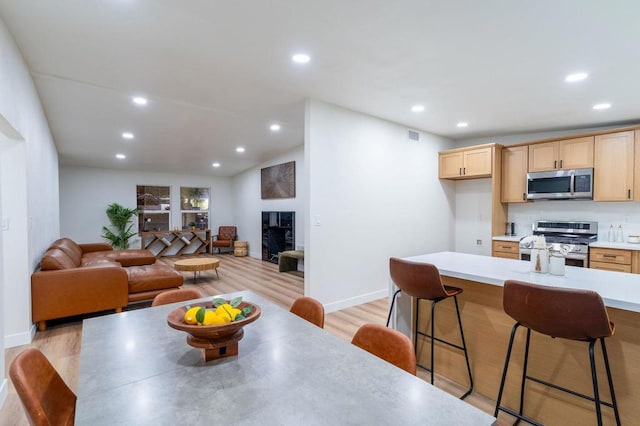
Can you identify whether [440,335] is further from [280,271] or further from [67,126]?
[67,126]

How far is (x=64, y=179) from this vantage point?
24.8 ft

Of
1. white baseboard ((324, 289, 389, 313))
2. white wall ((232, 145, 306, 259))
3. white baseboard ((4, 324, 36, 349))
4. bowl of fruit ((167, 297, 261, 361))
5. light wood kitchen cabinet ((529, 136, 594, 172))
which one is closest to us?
bowl of fruit ((167, 297, 261, 361))

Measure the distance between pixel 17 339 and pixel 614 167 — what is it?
276 inches

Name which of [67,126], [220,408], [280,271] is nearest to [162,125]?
[67,126]

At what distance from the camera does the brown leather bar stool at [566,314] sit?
4.43 feet

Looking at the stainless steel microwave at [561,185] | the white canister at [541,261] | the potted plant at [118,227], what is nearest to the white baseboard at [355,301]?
the white canister at [541,261]

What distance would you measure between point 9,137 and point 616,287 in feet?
15.1

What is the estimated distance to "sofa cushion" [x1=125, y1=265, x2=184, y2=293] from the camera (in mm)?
3852

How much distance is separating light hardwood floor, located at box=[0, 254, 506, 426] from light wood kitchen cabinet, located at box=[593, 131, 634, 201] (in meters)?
3.26

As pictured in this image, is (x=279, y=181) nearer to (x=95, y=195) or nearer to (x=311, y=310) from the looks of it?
(x=95, y=195)

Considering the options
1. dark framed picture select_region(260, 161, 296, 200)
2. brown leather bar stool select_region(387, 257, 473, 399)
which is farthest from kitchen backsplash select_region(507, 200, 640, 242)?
dark framed picture select_region(260, 161, 296, 200)

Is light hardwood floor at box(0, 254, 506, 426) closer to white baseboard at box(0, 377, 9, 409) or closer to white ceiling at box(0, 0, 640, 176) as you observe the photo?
white baseboard at box(0, 377, 9, 409)

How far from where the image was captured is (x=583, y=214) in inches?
176

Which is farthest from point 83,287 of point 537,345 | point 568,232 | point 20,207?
point 568,232
